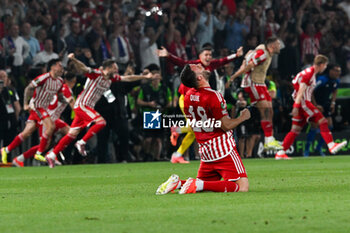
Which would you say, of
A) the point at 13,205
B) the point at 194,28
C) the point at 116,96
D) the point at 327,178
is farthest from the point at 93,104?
the point at 13,205

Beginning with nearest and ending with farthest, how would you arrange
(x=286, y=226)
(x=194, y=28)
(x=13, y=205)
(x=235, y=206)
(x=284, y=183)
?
1. (x=286, y=226)
2. (x=235, y=206)
3. (x=13, y=205)
4. (x=284, y=183)
5. (x=194, y=28)

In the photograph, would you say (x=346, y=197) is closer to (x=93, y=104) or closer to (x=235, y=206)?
(x=235, y=206)

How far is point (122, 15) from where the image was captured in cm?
1953

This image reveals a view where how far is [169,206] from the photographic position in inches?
300

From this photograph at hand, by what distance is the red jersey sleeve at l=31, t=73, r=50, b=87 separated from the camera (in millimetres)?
17370

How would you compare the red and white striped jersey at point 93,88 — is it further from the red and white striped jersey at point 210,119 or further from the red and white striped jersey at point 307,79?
the red and white striped jersey at point 210,119

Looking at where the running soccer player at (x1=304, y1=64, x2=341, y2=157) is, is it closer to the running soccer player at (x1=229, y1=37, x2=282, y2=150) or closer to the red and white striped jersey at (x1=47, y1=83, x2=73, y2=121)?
the running soccer player at (x1=229, y1=37, x2=282, y2=150)

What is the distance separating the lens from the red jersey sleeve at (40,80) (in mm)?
17370

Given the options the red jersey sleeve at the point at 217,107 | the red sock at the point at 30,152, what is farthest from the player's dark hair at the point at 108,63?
the red jersey sleeve at the point at 217,107

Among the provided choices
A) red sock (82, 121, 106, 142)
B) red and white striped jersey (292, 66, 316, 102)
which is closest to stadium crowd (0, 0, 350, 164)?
red sock (82, 121, 106, 142)

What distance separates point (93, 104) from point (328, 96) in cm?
603

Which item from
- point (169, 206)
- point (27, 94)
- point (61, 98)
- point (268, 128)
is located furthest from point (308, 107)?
point (169, 206)

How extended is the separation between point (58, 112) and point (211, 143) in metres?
9.92

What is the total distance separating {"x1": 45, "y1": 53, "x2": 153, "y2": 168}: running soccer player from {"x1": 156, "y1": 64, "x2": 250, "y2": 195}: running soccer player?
26.3 feet
